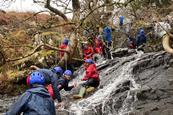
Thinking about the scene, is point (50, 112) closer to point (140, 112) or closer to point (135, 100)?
point (140, 112)

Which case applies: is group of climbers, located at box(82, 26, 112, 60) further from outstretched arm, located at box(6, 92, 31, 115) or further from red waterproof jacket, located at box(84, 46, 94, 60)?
outstretched arm, located at box(6, 92, 31, 115)

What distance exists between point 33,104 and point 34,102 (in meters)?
0.04

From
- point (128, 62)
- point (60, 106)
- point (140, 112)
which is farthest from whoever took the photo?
point (128, 62)

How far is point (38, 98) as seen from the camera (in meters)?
6.11

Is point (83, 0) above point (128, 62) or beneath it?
above

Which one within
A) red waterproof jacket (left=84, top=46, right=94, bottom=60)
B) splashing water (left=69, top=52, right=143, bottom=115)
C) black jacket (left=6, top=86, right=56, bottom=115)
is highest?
black jacket (left=6, top=86, right=56, bottom=115)

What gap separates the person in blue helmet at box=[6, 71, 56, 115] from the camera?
5879 millimetres

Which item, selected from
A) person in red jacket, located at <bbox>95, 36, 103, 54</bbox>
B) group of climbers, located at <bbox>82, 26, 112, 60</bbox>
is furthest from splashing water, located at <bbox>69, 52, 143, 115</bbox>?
person in red jacket, located at <bbox>95, 36, 103, 54</bbox>

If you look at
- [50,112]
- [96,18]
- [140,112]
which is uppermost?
[96,18]

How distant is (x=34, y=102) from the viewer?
19.8 ft

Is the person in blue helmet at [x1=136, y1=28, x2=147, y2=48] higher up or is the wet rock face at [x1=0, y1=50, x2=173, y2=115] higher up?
the person in blue helmet at [x1=136, y1=28, x2=147, y2=48]

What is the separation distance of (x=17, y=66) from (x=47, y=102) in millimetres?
15212

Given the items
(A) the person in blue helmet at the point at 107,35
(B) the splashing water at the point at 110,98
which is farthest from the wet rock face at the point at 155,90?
(A) the person in blue helmet at the point at 107,35

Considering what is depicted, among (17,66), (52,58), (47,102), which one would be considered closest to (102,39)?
(52,58)
